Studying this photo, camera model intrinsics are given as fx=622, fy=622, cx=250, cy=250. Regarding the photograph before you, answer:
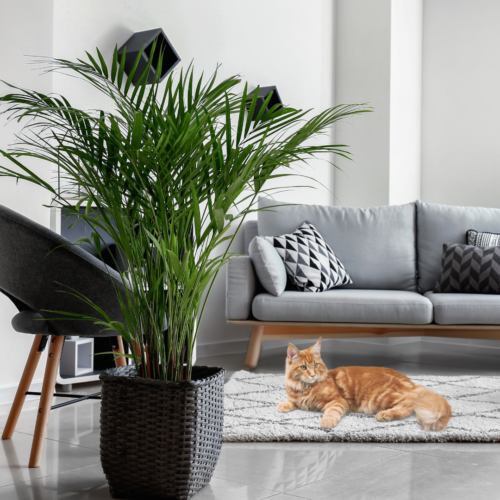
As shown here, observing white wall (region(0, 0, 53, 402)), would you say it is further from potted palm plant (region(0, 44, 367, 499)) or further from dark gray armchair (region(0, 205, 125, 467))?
potted palm plant (region(0, 44, 367, 499))

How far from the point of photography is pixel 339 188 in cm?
466

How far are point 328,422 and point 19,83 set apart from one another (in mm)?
1803

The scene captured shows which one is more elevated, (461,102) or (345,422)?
(461,102)

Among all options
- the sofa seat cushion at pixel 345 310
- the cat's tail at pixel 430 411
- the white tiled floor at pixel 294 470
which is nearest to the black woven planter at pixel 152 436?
the white tiled floor at pixel 294 470

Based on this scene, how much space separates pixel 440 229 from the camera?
3.83 m

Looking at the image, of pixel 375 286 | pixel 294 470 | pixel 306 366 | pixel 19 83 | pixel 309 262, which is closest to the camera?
pixel 294 470

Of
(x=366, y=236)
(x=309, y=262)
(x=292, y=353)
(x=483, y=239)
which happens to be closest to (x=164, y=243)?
(x=292, y=353)

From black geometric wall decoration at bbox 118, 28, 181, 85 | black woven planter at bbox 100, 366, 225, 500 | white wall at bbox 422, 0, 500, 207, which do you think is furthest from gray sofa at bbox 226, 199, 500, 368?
black woven planter at bbox 100, 366, 225, 500

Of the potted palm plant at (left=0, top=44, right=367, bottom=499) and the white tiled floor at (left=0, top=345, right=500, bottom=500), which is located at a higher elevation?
the potted palm plant at (left=0, top=44, right=367, bottom=499)

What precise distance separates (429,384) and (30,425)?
177 centimetres

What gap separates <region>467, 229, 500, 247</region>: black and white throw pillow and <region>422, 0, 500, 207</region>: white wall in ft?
2.68

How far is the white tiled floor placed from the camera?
1.60 m

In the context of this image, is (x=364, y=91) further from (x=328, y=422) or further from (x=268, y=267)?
(x=328, y=422)

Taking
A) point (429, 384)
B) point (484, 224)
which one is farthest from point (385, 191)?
point (429, 384)
